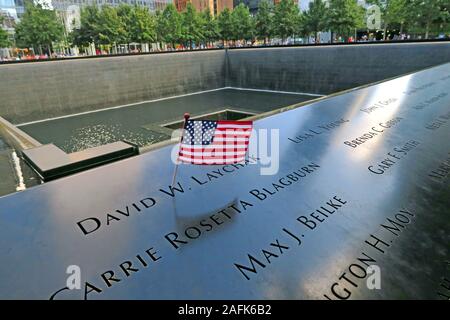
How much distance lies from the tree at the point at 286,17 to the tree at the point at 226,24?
485 cm

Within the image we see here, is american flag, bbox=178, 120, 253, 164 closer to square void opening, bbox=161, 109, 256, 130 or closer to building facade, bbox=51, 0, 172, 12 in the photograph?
square void opening, bbox=161, 109, 256, 130

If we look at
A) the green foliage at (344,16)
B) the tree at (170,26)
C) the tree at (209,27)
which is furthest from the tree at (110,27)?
the green foliage at (344,16)

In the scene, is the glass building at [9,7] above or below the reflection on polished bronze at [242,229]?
above

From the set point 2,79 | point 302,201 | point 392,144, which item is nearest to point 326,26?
point 2,79

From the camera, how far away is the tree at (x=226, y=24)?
28703mm

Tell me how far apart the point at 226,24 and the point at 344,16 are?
37.2 feet

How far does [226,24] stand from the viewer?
94.7 ft

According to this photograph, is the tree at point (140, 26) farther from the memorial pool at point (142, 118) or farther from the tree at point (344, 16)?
the tree at point (344, 16)

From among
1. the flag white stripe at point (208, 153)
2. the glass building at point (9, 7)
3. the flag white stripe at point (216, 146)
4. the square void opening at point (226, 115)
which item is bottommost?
the square void opening at point (226, 115)

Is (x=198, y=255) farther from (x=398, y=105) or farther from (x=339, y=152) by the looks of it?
(x=398, y=105)

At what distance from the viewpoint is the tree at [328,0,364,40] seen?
20998mm

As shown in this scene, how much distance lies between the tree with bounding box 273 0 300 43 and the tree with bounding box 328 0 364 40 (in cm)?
375

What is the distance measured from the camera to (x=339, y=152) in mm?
3047

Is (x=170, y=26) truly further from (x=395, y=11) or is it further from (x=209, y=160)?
(x=209, y=160)
